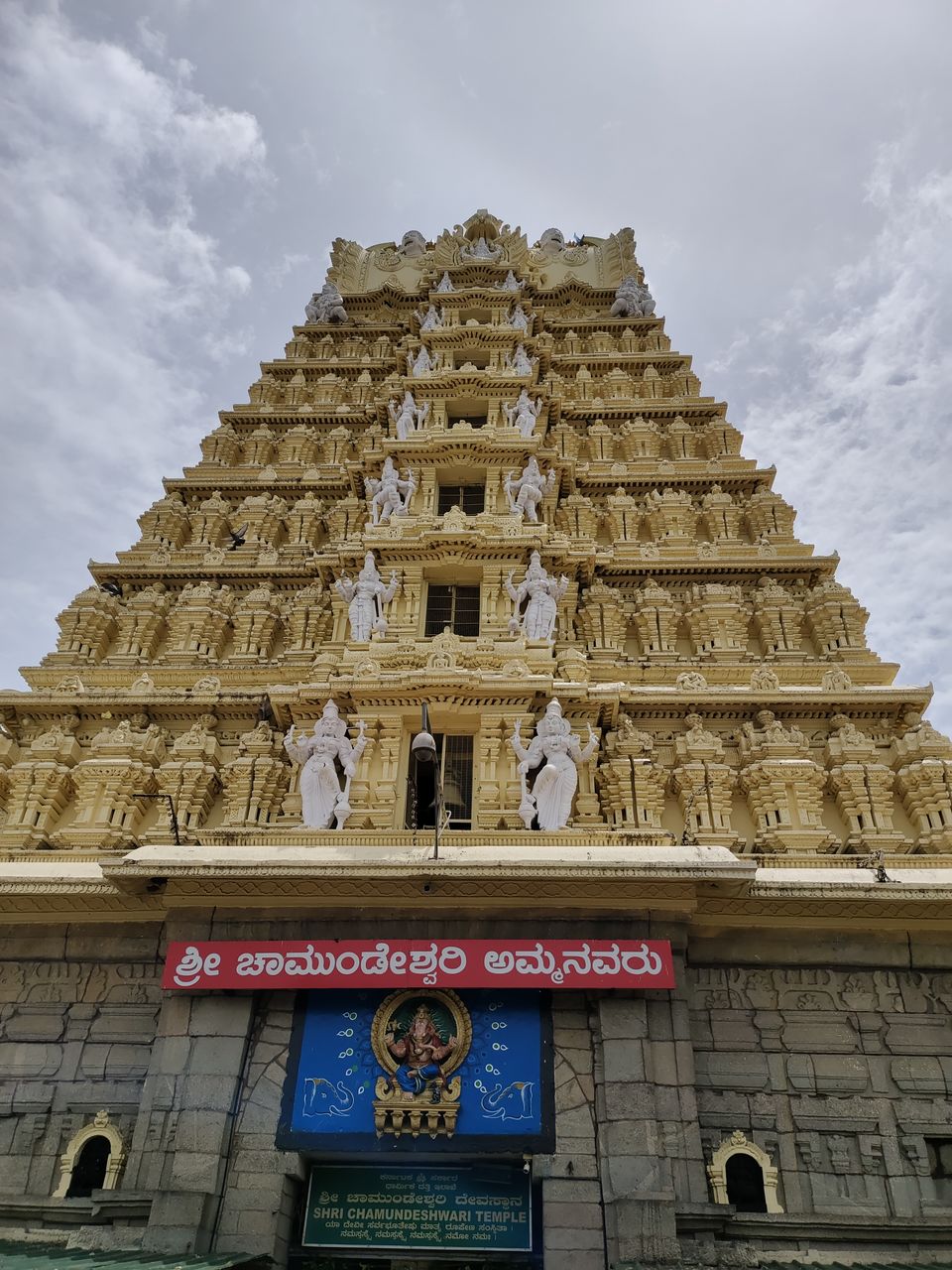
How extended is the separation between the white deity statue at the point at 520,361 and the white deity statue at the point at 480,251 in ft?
21.7

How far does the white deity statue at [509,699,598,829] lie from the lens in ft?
48.3

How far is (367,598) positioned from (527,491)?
4.59 metres

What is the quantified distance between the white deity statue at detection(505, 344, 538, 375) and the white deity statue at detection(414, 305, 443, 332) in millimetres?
2451

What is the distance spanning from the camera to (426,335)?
25.7 meters

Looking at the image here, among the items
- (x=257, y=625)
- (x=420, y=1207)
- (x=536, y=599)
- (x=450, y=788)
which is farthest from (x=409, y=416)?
(x=420, y=1207)

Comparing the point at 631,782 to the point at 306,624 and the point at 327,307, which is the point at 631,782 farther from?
the point at 327,307

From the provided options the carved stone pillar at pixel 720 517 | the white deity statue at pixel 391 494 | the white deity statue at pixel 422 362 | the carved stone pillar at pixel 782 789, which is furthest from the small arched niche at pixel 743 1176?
the white deity statue at pixel 422 362

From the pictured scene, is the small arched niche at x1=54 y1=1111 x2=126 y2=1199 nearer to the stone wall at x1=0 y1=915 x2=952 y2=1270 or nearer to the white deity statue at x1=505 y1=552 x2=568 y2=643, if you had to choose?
the stone wall at x1=0 y1=915 x2=952 y2=1270

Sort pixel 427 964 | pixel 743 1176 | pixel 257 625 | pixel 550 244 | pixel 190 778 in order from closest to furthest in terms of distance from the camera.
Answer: pixel 743 1176 → pixel 427 964 → pixel 190 778 → pixel 257 625 → pixel 550 244

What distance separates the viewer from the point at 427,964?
1184cm

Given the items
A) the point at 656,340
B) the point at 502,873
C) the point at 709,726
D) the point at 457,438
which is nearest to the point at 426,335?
the point at 457,438

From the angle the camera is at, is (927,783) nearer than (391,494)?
Yes

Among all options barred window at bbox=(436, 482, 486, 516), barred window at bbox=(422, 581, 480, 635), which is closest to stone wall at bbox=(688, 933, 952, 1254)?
barred window at bbox=(422, 581, 480, 635)

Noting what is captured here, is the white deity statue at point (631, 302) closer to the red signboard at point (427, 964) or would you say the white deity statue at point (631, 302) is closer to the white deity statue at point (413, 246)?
the white deity statue at point (413, 246)
